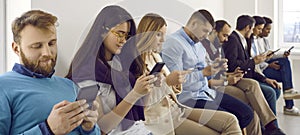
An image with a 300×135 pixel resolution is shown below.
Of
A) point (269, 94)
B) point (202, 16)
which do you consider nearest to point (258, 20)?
point (269, 94)

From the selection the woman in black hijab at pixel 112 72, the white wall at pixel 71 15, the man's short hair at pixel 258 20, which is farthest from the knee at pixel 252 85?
the woman in black hijab at pixel 112 72

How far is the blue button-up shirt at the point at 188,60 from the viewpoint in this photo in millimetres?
2039

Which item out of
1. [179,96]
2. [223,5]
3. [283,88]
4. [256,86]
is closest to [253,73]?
[256,86]

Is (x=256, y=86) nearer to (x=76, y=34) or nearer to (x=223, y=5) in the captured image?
(x=223, y=5)

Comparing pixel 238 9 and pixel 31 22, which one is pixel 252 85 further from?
pixel 31 22

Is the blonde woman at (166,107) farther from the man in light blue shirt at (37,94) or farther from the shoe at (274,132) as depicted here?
the shoe at (274,132)

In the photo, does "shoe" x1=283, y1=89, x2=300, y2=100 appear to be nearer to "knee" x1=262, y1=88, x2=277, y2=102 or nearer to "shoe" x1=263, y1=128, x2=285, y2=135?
"knee" x1=262, y1=88, x2=277, y2=102

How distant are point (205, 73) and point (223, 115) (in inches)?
11.1

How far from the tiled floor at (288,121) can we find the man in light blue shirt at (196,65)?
80 cm

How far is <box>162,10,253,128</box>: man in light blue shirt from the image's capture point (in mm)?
2066

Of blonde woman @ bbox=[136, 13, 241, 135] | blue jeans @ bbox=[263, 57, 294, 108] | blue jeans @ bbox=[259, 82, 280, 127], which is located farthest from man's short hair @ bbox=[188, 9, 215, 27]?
blue jeans @ bbox=[263, 57, 294, 108]

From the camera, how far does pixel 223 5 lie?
338cm

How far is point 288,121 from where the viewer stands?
322cm

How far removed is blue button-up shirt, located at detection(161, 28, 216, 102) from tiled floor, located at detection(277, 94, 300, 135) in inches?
41.3
